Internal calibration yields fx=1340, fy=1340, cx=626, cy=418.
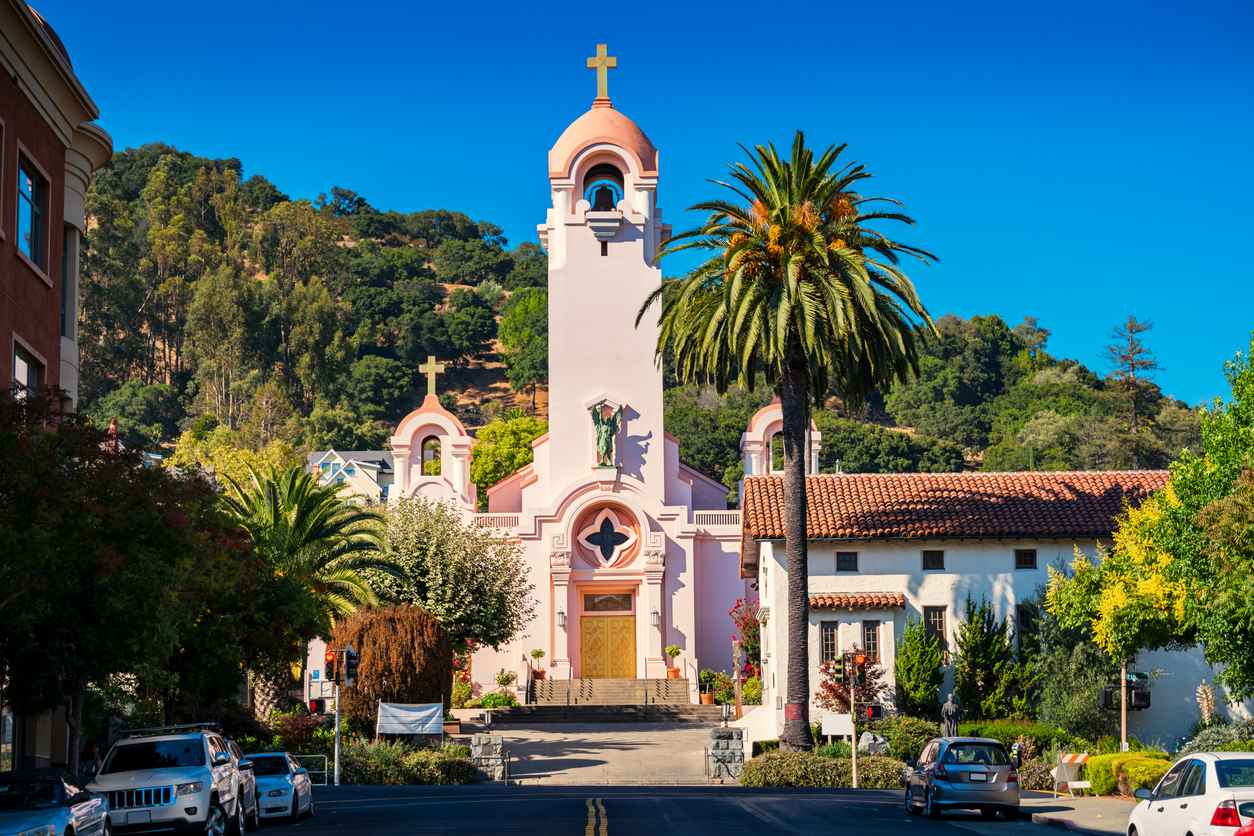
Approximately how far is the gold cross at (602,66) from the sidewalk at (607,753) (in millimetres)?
27891

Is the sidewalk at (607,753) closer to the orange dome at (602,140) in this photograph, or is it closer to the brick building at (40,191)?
the brick building at (40,191)

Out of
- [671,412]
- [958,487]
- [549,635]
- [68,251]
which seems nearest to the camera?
[68,251]

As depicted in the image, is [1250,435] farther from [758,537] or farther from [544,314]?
[544,314]

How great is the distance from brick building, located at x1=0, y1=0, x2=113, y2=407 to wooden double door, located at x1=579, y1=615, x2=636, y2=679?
2952 cm

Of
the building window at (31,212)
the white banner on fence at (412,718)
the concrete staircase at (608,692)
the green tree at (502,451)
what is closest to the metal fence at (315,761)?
the white banner on fence at (412,718)

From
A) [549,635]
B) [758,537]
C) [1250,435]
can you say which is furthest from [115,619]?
[549,635]

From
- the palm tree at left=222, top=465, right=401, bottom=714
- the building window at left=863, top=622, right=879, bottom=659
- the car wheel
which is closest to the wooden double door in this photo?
the palm tree at left=222, top=465, right=401, bottom=714

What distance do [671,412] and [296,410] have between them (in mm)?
33592

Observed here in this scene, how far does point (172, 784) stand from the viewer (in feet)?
56.1

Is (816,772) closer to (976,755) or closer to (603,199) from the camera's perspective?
(976,755)

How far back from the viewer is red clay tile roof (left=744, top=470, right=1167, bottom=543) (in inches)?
1606

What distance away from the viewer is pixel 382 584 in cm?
A: 4347

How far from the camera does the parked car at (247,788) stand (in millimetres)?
19938

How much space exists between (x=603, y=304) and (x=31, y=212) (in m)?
32.8
